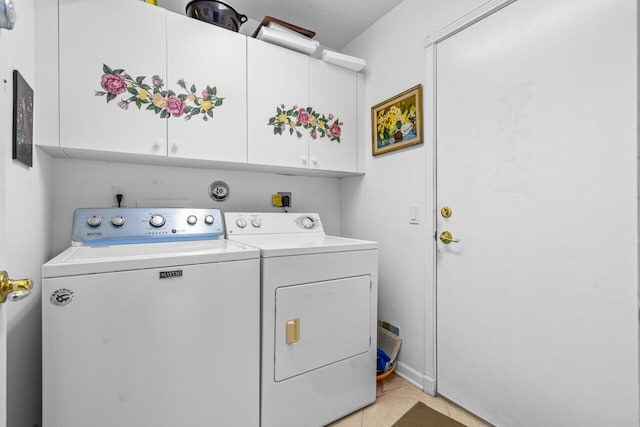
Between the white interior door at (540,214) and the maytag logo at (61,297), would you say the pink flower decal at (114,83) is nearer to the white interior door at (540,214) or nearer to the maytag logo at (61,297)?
the maytag logo at (61,297)

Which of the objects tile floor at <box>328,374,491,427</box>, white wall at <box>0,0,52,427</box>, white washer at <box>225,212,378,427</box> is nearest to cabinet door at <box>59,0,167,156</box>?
white wall at <box>0,0,52,427</box>

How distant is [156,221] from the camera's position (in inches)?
64.6

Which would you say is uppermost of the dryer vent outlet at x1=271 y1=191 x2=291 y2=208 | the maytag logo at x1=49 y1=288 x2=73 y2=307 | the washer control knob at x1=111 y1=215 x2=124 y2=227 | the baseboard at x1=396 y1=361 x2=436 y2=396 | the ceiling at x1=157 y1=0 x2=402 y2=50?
the ceiling at x1=157 y1=0 x2=402 y2=50

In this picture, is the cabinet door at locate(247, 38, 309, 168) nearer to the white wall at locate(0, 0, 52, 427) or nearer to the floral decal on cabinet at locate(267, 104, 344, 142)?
the floral decal on cabinet at locate(267, 104, 344, 142)

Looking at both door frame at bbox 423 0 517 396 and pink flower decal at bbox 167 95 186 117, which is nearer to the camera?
pink flower decal at bbox 167 95 186 117

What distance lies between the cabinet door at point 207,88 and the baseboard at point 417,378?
168 cm

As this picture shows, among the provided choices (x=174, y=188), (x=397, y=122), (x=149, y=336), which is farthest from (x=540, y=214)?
(x=174, y=188)

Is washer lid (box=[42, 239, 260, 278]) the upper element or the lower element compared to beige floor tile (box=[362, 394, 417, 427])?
upper

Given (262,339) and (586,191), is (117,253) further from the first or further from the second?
(586,191)

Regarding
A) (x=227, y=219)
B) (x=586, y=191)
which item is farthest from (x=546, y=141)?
(x=227, y=219)

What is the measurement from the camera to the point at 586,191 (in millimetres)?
1187

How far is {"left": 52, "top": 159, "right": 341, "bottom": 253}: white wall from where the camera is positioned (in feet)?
5.35

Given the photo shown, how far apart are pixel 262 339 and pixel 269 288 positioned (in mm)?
232

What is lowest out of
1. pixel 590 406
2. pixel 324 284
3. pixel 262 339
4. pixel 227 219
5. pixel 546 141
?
pixel 590 406
